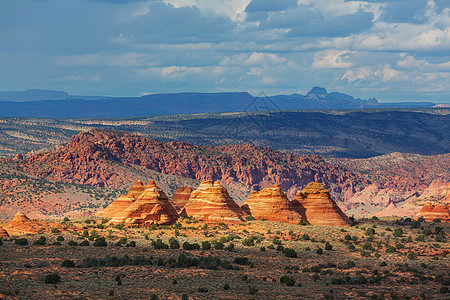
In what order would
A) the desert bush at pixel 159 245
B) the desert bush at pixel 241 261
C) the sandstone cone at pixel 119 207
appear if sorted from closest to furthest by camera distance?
the desert bush at pixel 241 261 < the desert bush at pixel 159 245 < the sandstone cone at pixel 119 207

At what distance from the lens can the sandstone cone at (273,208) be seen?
283 ft

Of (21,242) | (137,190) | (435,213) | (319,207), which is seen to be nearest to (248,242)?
(319,207)

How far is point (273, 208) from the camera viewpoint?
86.9m

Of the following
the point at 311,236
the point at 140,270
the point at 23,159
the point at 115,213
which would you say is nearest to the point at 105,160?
the point at 23,159

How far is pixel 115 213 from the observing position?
8869cm

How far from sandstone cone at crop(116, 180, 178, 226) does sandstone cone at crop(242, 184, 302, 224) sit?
10.2 metres

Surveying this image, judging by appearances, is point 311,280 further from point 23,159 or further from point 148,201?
point 23,159

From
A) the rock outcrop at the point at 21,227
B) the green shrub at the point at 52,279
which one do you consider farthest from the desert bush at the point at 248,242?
the green shrub at the point at 52,279

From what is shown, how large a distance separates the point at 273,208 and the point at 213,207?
25.5 feet

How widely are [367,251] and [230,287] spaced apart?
25.5 meters

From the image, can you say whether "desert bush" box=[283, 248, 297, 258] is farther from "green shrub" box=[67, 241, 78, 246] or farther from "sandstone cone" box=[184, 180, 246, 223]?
"green shrub" box=[67, 241, 78, 246]

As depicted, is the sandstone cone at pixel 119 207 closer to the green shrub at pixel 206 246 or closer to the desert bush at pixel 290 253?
the green shrub at pixel 206 246

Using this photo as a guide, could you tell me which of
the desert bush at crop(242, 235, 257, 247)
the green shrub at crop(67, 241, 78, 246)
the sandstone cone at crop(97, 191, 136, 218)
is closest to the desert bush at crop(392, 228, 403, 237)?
the desert bush at crop(242, 235, 257, 247)

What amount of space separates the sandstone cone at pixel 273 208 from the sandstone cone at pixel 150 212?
10.2 m
